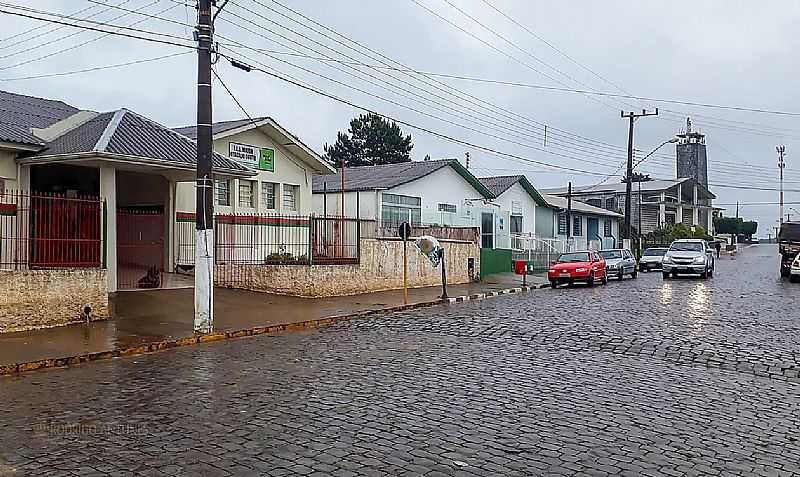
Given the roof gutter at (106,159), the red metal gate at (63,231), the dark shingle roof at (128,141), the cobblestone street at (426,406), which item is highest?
the dark shingle roof at (128,141)

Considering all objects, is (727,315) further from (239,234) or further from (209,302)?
(239,234)

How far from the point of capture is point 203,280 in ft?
48.5

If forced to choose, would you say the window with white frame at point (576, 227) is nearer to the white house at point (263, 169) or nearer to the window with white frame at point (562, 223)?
the window with white frame at point (562, 223)

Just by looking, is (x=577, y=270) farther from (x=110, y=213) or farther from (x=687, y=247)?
(x=110, y=213)

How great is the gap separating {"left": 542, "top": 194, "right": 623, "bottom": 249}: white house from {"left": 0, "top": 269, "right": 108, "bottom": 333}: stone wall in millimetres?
36914

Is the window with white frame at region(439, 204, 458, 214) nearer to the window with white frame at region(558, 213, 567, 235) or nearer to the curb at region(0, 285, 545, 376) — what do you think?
the curb at region(0, 285, 545, 376)

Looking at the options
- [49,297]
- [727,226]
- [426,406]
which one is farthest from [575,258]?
[727,226]

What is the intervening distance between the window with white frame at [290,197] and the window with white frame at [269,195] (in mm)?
468

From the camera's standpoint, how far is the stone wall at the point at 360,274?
22188 millimetres

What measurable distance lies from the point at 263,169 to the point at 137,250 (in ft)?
21.8

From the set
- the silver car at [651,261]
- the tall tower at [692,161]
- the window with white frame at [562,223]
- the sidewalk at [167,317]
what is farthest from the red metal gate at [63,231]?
the tall tower at [692,161]

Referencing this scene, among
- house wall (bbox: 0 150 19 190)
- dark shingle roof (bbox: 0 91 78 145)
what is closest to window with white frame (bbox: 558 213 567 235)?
dark shingle roof (bbox: 0 91 78 145)

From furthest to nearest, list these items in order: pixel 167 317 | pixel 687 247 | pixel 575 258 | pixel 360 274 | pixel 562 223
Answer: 1. pixel 562 223
2. pixel 687 247
3. pixel 575 258
4. pixel 360 274
5. pixel 167 317

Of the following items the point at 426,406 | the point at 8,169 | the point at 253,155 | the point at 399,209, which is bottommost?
the point at 426,406
